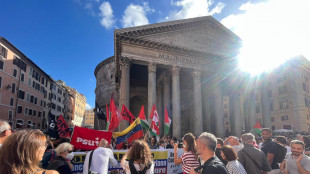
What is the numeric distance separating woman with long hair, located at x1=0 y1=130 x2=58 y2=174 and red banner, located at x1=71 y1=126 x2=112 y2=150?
4956mm

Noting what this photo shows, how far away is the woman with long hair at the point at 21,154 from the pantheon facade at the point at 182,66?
45.8 feet

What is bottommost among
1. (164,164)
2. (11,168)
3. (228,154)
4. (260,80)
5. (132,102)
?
(164,164)

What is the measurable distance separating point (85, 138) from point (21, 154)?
518 cm

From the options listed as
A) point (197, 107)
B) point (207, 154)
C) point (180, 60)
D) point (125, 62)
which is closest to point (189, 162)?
point (207, 154)

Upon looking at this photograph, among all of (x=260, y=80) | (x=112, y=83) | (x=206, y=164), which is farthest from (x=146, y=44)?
(x=112, y=83)

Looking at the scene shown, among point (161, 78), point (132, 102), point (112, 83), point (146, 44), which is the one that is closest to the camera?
point (146, 44)

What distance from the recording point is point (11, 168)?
1522 millimetres

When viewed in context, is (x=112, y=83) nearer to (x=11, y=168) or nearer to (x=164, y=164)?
(x=164, y=164)

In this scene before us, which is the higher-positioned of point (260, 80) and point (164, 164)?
point (260, 80)

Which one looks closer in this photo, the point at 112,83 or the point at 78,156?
the point at 78,156

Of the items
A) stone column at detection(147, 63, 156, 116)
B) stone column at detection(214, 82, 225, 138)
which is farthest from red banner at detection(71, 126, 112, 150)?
stone column at detection(214, 82, 225, 138)

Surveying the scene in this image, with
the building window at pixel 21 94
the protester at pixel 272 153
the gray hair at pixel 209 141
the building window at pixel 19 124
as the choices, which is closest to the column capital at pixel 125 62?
the protester at pixel 272 153

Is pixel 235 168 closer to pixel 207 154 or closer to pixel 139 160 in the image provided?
pixel 207 154

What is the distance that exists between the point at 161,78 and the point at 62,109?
139 feet
